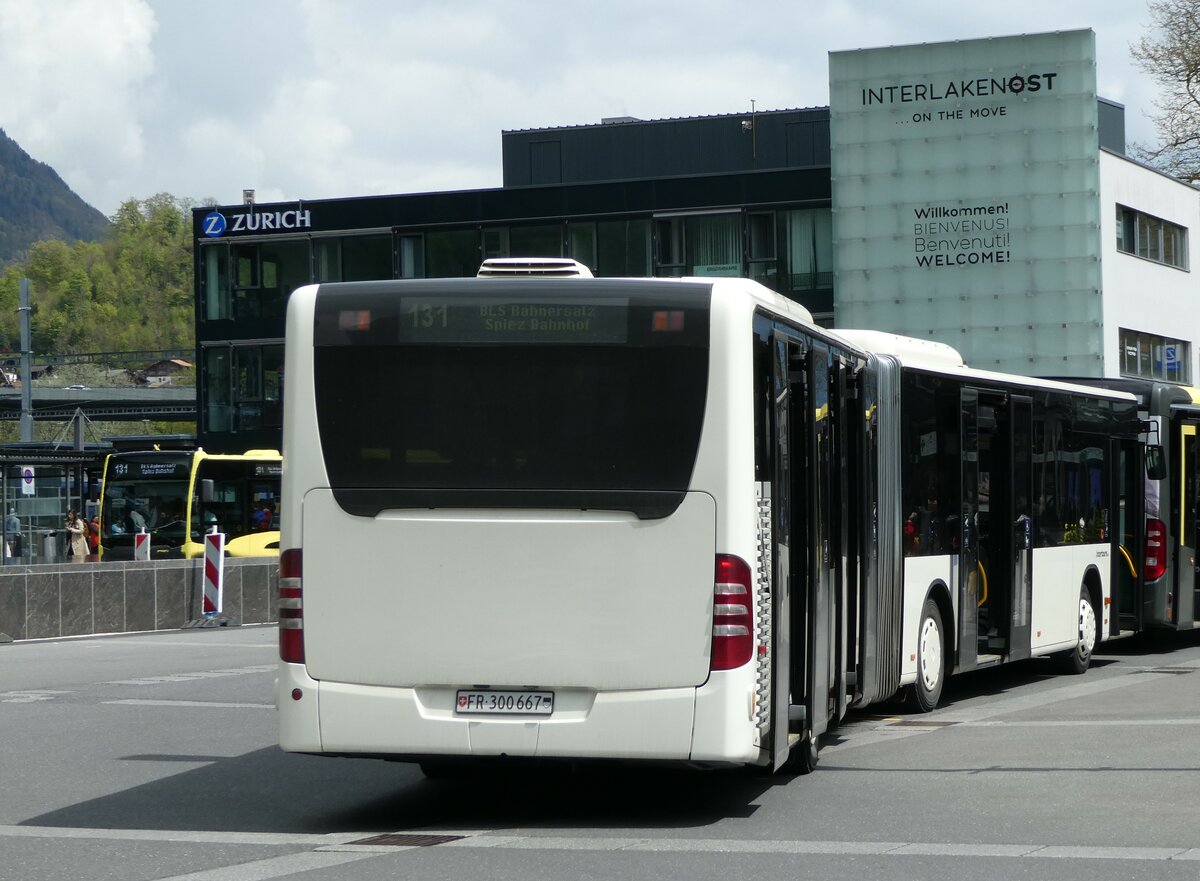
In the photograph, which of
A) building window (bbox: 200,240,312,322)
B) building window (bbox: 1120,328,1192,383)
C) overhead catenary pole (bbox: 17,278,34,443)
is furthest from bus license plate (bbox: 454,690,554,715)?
overhead catenary pole (bbox: 17,278,34,443)

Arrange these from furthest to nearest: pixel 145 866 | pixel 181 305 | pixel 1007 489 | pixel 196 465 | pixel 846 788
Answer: pixel 181 305 < pixel 196 465 < pixel 1007 489 < pixel 846 788 < pixel 145 866

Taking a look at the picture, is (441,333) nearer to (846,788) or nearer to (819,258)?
(846,788)

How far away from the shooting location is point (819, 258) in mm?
56656

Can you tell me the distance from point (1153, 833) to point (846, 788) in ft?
6.82

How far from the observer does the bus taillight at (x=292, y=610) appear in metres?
9.19

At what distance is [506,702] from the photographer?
29.6 feet

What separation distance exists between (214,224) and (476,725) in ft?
184

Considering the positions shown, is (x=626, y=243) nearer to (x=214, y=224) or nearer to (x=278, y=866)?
(x=214, y=224)

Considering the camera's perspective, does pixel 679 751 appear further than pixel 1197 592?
No

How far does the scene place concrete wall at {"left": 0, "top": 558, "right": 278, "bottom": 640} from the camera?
26.0 meters

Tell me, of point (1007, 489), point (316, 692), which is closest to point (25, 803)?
point (316, 692)

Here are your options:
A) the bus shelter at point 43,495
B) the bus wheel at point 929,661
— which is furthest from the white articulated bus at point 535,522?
the bus shelter at point 43,495

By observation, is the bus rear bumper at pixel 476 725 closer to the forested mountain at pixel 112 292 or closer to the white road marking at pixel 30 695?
the white road marking at pixel 30 695

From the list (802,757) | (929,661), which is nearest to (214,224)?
(929,661)
